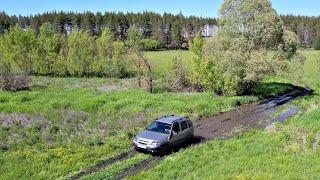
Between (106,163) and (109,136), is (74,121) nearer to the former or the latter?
(109,136)

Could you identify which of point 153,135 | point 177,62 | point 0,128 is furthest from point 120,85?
point 153,135

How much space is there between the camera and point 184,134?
2670 centimetres

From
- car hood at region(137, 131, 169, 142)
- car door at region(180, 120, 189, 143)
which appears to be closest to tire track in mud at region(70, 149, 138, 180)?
car hood at region(137, 131, 169, 142)

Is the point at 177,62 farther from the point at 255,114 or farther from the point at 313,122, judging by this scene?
the point at 313,122

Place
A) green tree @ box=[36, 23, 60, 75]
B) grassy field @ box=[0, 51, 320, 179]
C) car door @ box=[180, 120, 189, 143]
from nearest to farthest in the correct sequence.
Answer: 1. grassy field @ box=[0, 51, 320, 179]
2. car door @ box=[180, 120, 189, 143]
3. green tree @ box=[36, 23, 60, 75]

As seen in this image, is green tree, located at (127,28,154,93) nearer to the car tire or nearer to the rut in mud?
the rut in mud

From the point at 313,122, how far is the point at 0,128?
2272 centimetres

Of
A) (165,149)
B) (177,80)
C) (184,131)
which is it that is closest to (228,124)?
(184,131)

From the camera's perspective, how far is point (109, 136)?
2847 centimetres

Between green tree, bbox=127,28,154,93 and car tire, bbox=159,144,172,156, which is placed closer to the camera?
car tire, bbox=159,144,172,156

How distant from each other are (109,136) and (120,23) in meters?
132

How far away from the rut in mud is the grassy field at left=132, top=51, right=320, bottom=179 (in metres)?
1.23

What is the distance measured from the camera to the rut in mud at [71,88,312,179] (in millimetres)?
22688

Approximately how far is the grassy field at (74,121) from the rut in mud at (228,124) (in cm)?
79
